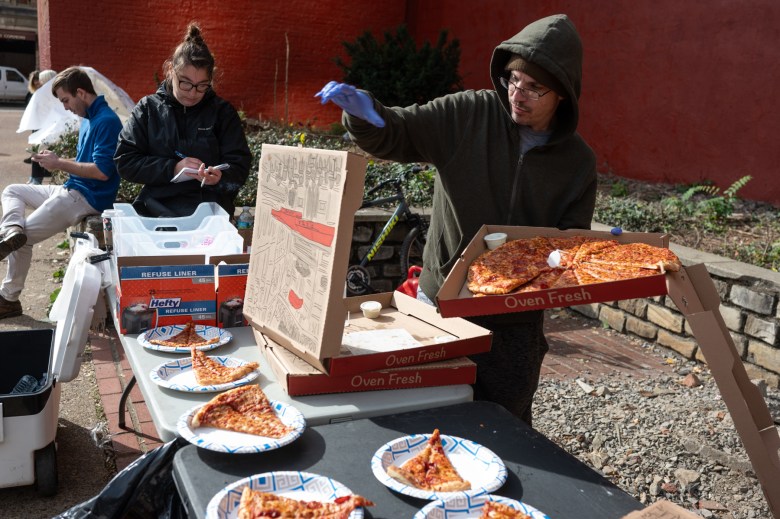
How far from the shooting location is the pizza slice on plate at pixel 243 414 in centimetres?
192

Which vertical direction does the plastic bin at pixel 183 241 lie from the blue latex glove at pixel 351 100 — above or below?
below

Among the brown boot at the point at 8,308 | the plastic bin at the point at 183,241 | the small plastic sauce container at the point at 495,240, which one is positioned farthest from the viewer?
the brown boot at the point at 8,308

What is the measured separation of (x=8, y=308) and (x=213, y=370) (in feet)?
13.5

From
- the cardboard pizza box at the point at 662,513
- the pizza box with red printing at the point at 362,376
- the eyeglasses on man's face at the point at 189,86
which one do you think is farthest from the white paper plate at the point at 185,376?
the eyeglasses on man's face at the point at 189,86

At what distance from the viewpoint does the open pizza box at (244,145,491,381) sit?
2.01 metres

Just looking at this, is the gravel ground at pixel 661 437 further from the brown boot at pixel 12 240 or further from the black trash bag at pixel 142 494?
the brown boot at pixel 12 240

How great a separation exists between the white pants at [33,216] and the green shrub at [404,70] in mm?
6499

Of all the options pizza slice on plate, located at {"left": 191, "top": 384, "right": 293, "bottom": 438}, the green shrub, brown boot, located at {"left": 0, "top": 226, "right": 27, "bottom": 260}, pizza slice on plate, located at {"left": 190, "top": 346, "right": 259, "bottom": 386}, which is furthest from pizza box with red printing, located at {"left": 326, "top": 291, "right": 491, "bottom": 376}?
the green shrub

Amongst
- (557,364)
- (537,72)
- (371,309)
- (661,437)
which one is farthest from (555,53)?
(557,364)

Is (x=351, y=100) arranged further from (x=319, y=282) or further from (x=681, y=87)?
(x=681, y=87)

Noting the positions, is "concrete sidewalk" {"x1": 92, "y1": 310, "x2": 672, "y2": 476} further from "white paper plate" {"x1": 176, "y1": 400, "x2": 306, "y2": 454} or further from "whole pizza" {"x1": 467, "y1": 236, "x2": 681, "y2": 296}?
"whole pizza" {"x1": 467, "y1": 236, "x2": 681, "y2": 296}

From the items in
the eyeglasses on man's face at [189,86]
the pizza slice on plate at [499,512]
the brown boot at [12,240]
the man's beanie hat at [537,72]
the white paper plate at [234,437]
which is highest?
the man's beanie hat at [537,72]

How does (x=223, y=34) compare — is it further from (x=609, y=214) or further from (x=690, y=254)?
(x=690, y=254)

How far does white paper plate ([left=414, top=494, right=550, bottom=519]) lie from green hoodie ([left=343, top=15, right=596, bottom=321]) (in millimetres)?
1147
